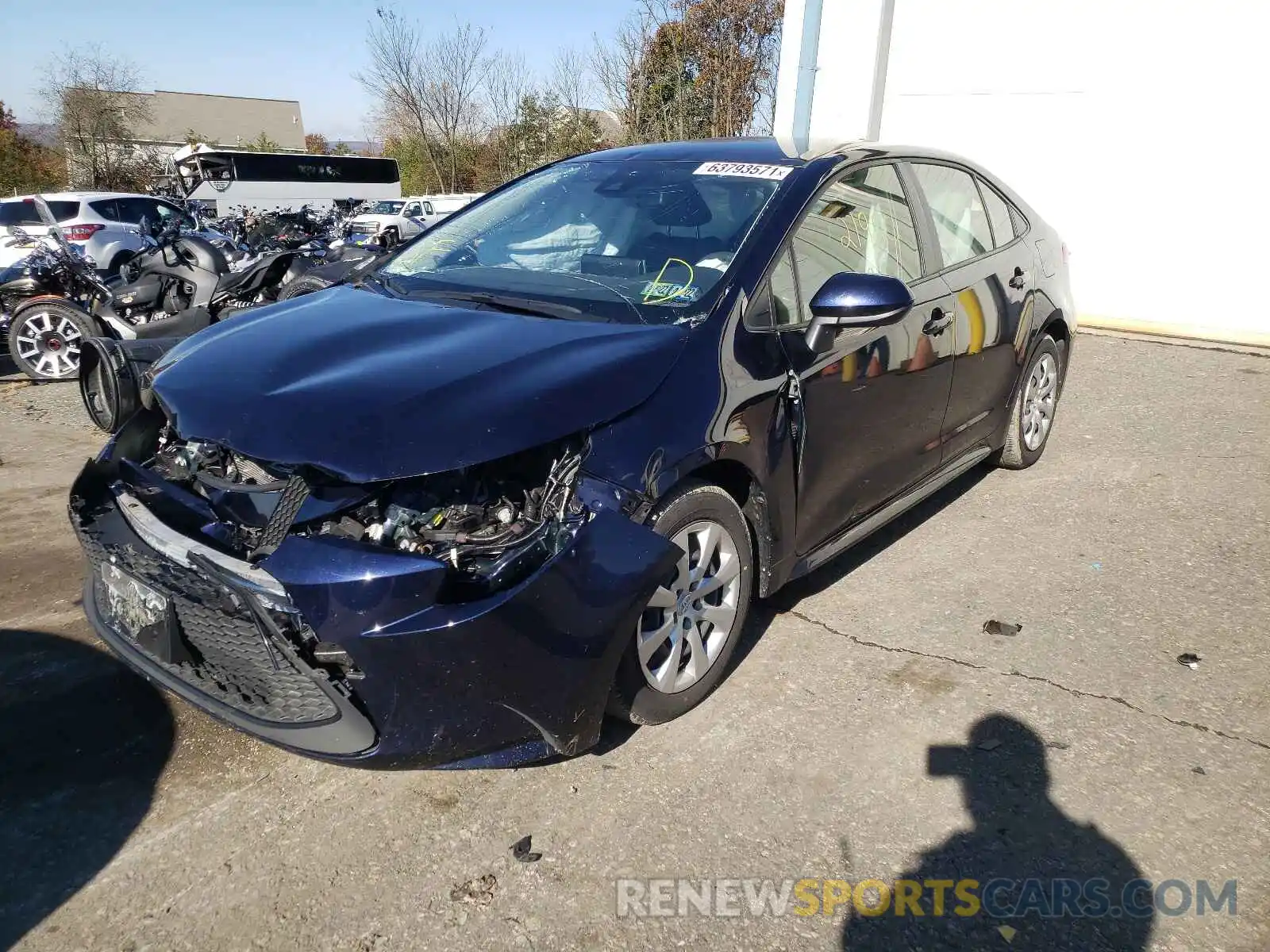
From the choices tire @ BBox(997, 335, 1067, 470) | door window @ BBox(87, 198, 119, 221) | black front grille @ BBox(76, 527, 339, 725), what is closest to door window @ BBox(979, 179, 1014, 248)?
tire @ BBox(997, 335, 1067, 470)

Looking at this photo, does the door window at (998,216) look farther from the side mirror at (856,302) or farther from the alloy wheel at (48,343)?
→ the alloy wheel at (48,343)

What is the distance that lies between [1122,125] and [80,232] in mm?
15179

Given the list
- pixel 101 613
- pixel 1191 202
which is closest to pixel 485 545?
pixel 101 613

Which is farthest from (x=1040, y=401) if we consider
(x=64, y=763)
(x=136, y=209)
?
(x=136, y=209)

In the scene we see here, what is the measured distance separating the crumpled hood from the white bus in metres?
29.8

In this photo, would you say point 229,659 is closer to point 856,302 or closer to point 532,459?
point 532,459

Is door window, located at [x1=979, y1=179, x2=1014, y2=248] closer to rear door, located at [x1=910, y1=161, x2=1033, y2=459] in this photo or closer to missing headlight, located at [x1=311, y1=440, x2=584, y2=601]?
rear door, located at [x1=910, y1=161, x2=1033, y2=459]

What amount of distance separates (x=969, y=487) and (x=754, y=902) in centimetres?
339

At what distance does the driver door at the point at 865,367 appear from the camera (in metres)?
3.04

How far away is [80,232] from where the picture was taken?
48.7 ft

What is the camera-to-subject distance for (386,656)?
204cm

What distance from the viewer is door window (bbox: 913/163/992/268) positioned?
3.85 m

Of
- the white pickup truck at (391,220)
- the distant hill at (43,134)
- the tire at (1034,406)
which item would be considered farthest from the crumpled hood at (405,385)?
the distant hill at (43,134)

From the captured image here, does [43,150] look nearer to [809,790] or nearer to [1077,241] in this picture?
[1077,241]
